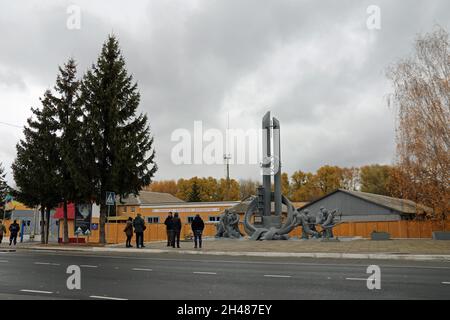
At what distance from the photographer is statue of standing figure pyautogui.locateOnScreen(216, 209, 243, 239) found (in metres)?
31.7

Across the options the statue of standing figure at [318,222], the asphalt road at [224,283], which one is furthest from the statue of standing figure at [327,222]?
the asphalt road at [224,283]

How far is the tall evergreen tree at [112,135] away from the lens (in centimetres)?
2873

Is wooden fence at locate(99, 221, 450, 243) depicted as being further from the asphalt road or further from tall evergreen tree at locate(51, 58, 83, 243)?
the asphalt road

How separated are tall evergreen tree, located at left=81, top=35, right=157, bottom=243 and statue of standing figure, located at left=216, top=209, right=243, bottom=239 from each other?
6.44 meters

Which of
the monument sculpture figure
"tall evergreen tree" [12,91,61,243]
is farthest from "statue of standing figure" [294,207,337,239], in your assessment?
"tall evergreen tree" [12,91,61,243]

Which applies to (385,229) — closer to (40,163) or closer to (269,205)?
(269,205)

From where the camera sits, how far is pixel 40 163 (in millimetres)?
30953

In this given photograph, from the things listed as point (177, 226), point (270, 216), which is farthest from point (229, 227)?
point (177, 226)

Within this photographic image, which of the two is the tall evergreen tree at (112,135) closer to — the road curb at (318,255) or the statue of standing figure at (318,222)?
the road curb at (318,255)

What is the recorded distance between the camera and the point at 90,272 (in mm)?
12609

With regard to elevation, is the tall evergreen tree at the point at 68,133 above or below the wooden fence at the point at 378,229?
above

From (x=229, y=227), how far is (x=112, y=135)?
10716 millimetres

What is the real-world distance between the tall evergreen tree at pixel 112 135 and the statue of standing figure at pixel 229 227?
21.1 feet

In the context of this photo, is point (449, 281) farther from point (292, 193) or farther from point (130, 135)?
point (292, 193)
